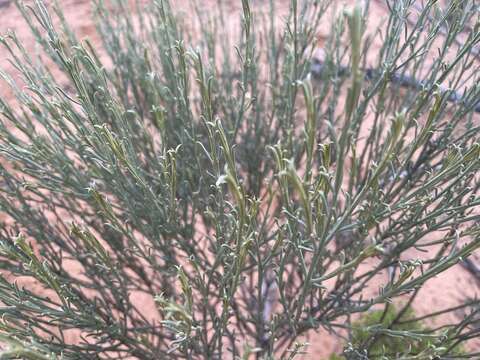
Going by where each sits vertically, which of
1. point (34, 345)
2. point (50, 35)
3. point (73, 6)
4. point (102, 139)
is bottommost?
point (34, 345)

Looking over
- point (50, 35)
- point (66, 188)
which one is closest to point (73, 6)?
point (66, 188)

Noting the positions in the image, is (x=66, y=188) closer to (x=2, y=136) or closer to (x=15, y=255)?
(x=2, y=136)

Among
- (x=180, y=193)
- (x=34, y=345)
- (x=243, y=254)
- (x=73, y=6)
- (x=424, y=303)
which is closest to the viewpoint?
(x=34, y=345)

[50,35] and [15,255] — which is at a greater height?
[50,35]

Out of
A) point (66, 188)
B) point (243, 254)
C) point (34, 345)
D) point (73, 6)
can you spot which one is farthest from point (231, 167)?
point (73, 6)

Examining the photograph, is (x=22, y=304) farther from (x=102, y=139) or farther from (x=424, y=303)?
(x=424, y=303)

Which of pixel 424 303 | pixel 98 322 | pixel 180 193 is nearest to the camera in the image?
pixel 98 322

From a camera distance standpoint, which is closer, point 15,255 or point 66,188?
point 15,255

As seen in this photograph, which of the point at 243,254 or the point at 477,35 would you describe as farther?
the point at 477,35

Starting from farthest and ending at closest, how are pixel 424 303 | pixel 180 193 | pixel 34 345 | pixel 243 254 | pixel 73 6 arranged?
pixel 73 6, pixel 424 303, pixel 180 193, pixel 243 254, pixel 34 345
